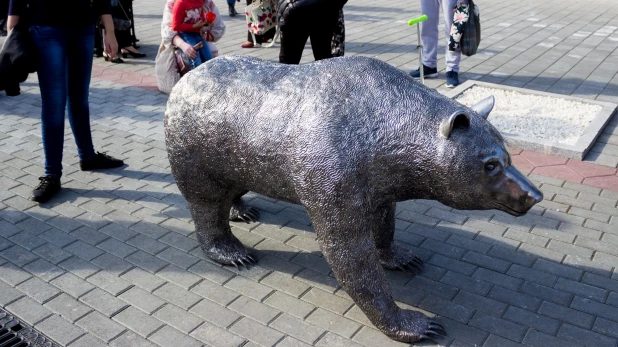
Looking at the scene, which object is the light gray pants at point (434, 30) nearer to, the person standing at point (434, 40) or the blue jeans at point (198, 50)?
the person standing at point (434, 40)

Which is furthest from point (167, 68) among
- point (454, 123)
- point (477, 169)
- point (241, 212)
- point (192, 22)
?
point (477, 169)

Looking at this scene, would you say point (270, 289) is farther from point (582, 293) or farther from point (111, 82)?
point (111, 82)

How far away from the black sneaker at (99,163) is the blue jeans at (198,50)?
128 centimetres

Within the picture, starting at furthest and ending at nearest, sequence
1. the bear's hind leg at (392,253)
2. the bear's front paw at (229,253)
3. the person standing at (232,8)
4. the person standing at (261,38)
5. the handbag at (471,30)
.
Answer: the person standing at (232,8) < the person standing at (261,38) < the handbag at (471,30) < the bear's front paw at (229,253) < the bear's hind leg at (392,253)

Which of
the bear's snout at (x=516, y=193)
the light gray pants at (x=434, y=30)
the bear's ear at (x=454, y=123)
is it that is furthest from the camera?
the light gray pants at (x=434, y=30)

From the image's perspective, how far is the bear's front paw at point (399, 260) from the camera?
391 cm

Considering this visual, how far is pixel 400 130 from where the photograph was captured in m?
3.01

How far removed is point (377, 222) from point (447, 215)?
40.8 inches

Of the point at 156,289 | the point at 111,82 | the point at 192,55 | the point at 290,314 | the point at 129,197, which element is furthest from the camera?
the point at 111,82

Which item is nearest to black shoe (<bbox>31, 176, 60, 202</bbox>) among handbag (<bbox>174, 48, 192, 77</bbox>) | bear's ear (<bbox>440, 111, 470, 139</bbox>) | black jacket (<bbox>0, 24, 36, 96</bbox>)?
black jacket (<bbox>0, 24, 36, 96</bbox>)

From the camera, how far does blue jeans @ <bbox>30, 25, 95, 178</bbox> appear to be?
15.3 ft

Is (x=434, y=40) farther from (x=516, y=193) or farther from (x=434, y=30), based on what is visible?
(x=516, y=193)

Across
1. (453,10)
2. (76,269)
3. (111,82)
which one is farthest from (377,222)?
(111,82)

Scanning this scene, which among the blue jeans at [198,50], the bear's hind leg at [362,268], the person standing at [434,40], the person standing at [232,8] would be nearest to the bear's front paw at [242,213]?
the bear's hind leg at [362,268]
